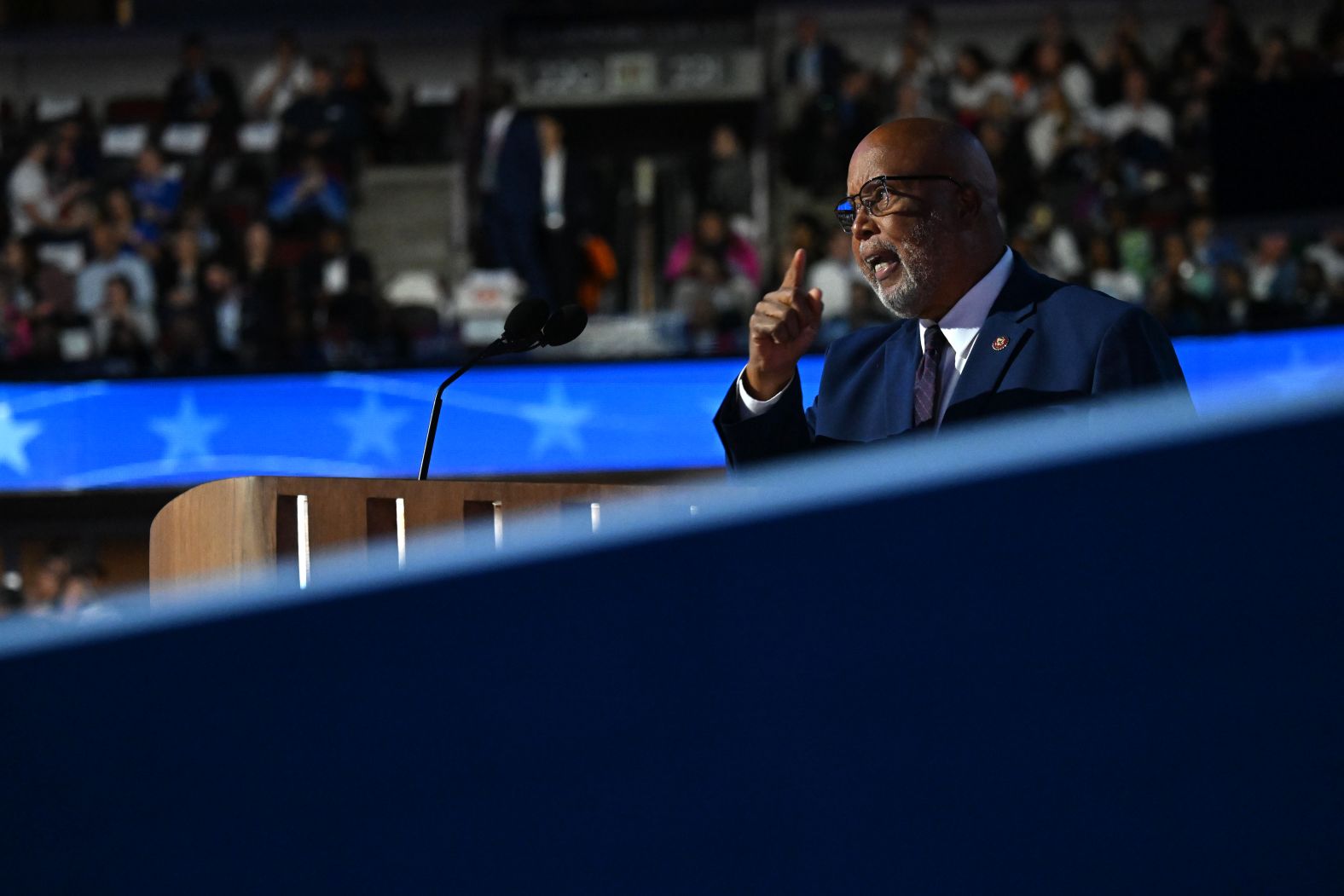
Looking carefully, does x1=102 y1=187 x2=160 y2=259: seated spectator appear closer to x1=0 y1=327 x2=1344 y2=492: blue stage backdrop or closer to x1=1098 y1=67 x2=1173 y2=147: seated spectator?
x1=0 y1=327 x2=1344 y2=492: blue stage backdrop

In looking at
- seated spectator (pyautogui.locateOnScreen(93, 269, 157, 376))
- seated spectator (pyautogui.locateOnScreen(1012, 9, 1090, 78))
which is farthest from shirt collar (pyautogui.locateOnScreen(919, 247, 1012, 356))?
seated spectator (pyautogui.locateOnScreen(1012, 9, 1090, 78))

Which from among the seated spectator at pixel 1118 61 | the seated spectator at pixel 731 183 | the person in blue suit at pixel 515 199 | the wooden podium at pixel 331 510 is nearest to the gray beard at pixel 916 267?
the wooden podium at pixel 331 510

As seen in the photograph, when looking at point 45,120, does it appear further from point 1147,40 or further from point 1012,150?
point 1147,40

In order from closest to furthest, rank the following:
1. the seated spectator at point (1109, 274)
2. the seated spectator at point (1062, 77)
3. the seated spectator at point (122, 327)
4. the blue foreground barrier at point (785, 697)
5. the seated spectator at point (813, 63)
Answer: the blue foreground barrier at point (785, 697) < the seated spectator at point (1109, 274) < the seated spectator at point (122, 327) < the seated spectator at point (1062, 77) < the seated spectator at point (813, 63)

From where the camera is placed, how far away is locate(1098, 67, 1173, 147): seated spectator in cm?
902

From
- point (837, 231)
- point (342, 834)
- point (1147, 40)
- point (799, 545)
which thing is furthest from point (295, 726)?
point (1147, 40)

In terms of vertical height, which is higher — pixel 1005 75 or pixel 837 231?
pixel 1005 75

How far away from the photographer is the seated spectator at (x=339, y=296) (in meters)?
8.51

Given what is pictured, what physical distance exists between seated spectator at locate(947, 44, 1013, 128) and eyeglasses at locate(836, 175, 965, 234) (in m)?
7.41

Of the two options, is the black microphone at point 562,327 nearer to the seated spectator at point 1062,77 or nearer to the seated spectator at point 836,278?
the seated spectator at point 836,278

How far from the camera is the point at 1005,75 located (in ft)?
31.3

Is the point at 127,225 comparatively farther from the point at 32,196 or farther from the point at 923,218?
the point at 923,218

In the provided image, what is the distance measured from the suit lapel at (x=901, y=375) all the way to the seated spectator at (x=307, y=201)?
7750 millimetres

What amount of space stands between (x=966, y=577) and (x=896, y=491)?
0.17ft
